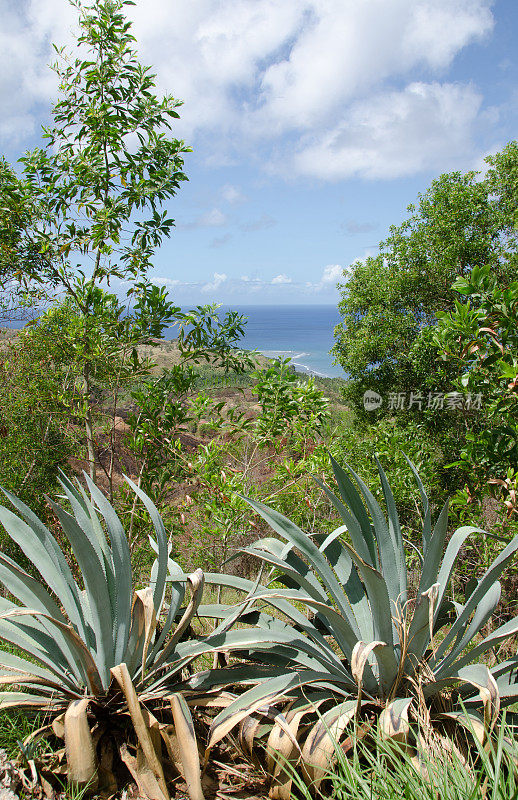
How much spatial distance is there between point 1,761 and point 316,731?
1055 millimetres

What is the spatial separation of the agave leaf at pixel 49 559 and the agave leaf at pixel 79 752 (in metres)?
0.34

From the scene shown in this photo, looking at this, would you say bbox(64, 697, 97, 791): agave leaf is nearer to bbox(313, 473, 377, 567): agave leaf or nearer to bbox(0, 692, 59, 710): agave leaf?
bbox(0, 692, 59, 710): agave leaf

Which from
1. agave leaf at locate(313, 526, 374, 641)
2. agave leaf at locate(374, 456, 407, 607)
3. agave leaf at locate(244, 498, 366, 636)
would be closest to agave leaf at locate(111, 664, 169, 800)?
agave leaf at locate(244, 498, 366, 636)

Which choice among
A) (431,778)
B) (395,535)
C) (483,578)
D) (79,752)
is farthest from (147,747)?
(483,578)

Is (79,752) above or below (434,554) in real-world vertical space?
below

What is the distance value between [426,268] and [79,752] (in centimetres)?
926

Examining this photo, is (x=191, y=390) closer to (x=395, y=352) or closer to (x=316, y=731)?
(x=316, y=731)

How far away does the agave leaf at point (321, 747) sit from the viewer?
1.60 m

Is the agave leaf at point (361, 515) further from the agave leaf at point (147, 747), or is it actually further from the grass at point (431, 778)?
the agave leaf at point (147, 747)

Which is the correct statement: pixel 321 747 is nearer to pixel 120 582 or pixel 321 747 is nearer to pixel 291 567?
pixel 291 567

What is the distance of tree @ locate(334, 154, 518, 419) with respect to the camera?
8.76 meters

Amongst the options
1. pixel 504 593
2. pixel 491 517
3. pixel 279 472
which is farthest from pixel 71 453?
pixel 491 517

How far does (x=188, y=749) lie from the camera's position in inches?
64.2

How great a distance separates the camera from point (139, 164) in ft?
12.6
